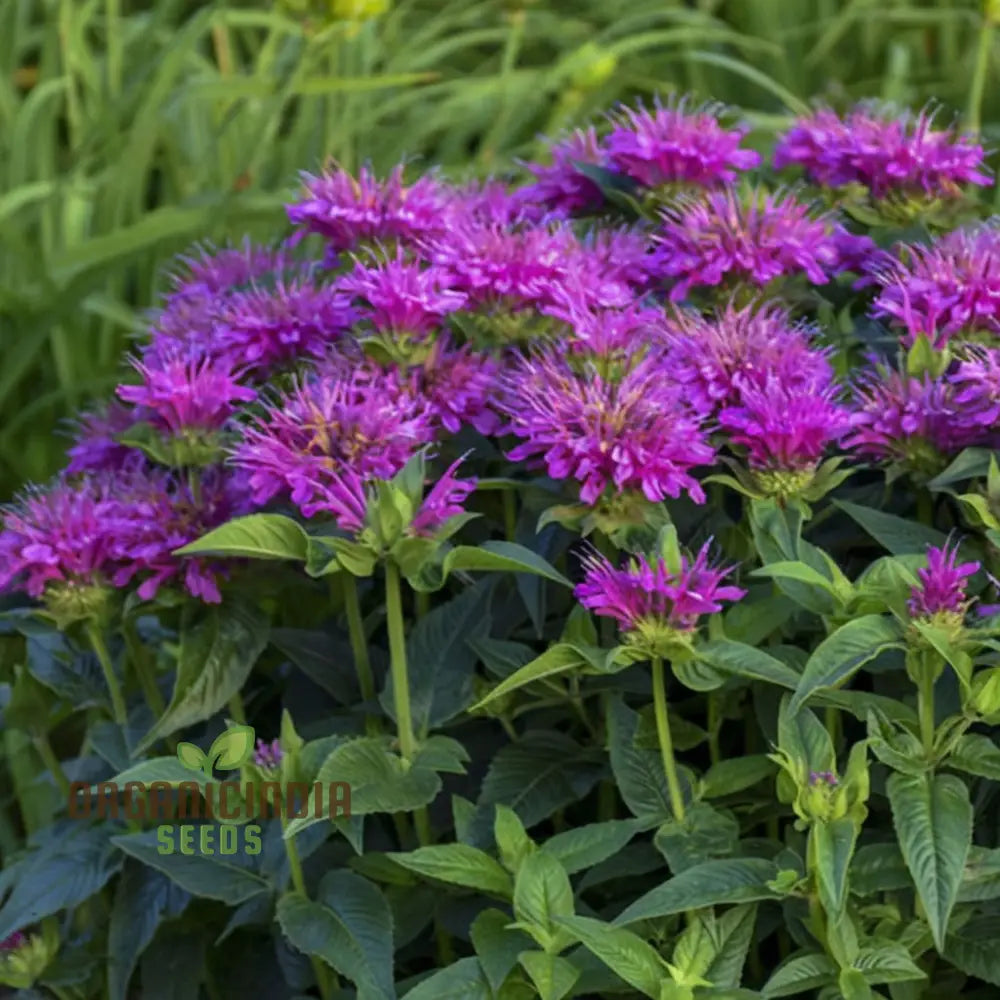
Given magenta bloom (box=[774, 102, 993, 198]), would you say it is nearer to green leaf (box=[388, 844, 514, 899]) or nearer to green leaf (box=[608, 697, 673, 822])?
green leaf (box=[608, 697, 673, 822])

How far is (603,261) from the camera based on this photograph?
123 centimetres

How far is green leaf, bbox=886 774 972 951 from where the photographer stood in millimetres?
856

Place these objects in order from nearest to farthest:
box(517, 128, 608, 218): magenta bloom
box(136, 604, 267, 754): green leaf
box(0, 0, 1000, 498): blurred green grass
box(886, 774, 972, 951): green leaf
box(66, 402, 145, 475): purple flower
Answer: box(886, 774, 972, 951): green leaf < box(136, 604, 267, 754): green leaf < box(66, 402, 145, 475): purple flower < box(517, 128, 608, 218): magenta bloom < box(0, 0, 1000, 498): blurred green grass

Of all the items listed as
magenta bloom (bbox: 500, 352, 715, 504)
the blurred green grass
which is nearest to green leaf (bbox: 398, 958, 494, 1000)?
magenta bloom (bbox: 500, 352, 715, 504)

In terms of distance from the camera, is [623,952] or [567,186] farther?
[567,186]

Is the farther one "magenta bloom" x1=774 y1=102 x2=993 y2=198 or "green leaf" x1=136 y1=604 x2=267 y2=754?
"magenta bloom" x1=774 y1=102 x2=993 y2=198

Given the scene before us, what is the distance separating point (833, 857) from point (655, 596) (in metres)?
0.20

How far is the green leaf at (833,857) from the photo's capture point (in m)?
0.88

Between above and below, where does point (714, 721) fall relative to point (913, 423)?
below

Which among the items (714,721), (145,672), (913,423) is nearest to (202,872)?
(145,672)

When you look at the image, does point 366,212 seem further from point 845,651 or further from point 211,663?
point 845,651

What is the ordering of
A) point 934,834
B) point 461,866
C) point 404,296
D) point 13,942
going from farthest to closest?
point 13,942 → point 404,296 → point 461,866 → point 934,834

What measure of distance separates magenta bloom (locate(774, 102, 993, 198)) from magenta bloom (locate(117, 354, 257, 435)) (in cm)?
60

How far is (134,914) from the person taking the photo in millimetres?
1169
